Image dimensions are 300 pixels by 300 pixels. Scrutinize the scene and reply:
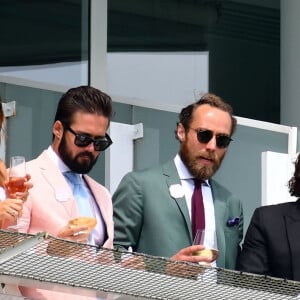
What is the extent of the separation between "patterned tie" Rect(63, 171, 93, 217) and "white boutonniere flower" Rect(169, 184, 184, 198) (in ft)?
1.83

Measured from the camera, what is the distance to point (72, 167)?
773cm

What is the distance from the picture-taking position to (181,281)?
6.66 m

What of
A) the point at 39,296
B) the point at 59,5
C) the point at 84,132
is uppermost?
the point at 59,5

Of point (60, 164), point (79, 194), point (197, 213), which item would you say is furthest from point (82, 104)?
point (197, 213)

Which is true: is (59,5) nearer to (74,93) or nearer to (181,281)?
(74,93)

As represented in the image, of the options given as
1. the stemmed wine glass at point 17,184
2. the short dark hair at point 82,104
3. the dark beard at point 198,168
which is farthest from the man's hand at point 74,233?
the dark beard at point 198,168

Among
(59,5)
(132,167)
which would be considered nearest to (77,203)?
(132,167)

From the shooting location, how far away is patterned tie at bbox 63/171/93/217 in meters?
7.72

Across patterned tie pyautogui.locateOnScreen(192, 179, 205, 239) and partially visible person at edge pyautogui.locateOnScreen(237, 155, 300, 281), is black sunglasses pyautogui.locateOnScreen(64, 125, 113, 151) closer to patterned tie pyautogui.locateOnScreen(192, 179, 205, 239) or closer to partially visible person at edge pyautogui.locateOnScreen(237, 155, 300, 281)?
patterned tie pyautogui.locateOnScreen(192, 179, 205, 239)

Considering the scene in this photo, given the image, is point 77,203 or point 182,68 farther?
point 182,68

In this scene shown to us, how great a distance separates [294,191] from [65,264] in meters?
2.13

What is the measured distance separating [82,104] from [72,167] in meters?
0.31

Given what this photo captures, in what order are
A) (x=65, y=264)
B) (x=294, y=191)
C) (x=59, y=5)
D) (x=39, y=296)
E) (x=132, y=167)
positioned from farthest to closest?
(x=59, y=5)
(x=132, y=167)
(x=294, y=191)
(x=39, y=296)
(x=65, y=264)

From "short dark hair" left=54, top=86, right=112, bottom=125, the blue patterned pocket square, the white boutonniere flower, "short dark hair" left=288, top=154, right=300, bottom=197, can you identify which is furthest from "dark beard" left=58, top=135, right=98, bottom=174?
"short dark hair" left=288, top=154, right=300, bottom=197
